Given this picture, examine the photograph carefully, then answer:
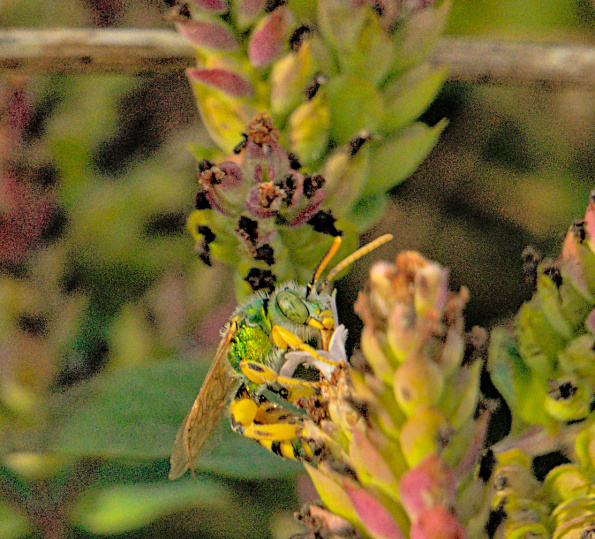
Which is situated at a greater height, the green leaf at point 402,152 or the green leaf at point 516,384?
the green leaf at point 402,152

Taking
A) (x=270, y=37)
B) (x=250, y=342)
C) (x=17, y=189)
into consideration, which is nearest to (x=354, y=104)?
(x=270, y=37)

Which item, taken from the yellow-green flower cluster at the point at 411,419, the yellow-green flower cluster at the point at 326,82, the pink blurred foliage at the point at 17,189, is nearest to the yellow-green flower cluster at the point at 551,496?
the yellow-green flower cluster at the point at 411,419

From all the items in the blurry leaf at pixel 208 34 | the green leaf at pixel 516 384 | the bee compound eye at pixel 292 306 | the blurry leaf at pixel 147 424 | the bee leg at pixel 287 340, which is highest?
the blurry leaf at pixel 208 34

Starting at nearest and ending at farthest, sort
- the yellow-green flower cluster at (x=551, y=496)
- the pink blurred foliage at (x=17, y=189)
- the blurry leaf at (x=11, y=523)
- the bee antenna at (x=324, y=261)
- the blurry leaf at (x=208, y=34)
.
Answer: the yellow-green flower cluster at (x=551, y=496)
the blurry leaf at (x=208, y=34)
the bee antenna at (x=324, y=261)
the blurry leaf at (x=11, y=523)
the pink blurred foliage at (x=17, y=189)

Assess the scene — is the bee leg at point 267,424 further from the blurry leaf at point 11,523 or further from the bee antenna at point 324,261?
the blurry leaf at point 11,523

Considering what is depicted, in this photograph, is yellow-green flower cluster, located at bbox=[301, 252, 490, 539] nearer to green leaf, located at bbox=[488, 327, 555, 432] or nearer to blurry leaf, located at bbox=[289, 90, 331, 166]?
green leaf, located at bbox=[488, 327, 555, 432]

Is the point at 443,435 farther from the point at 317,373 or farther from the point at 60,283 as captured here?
the point at 60,283

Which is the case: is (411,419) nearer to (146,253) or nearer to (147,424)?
(147,424)

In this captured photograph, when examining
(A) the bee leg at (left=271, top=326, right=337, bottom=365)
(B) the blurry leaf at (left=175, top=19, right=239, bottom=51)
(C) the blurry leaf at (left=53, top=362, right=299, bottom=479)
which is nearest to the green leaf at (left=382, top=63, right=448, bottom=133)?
(B) the blurry leaf at (left=175, top=19, right=239, bottom=51)
